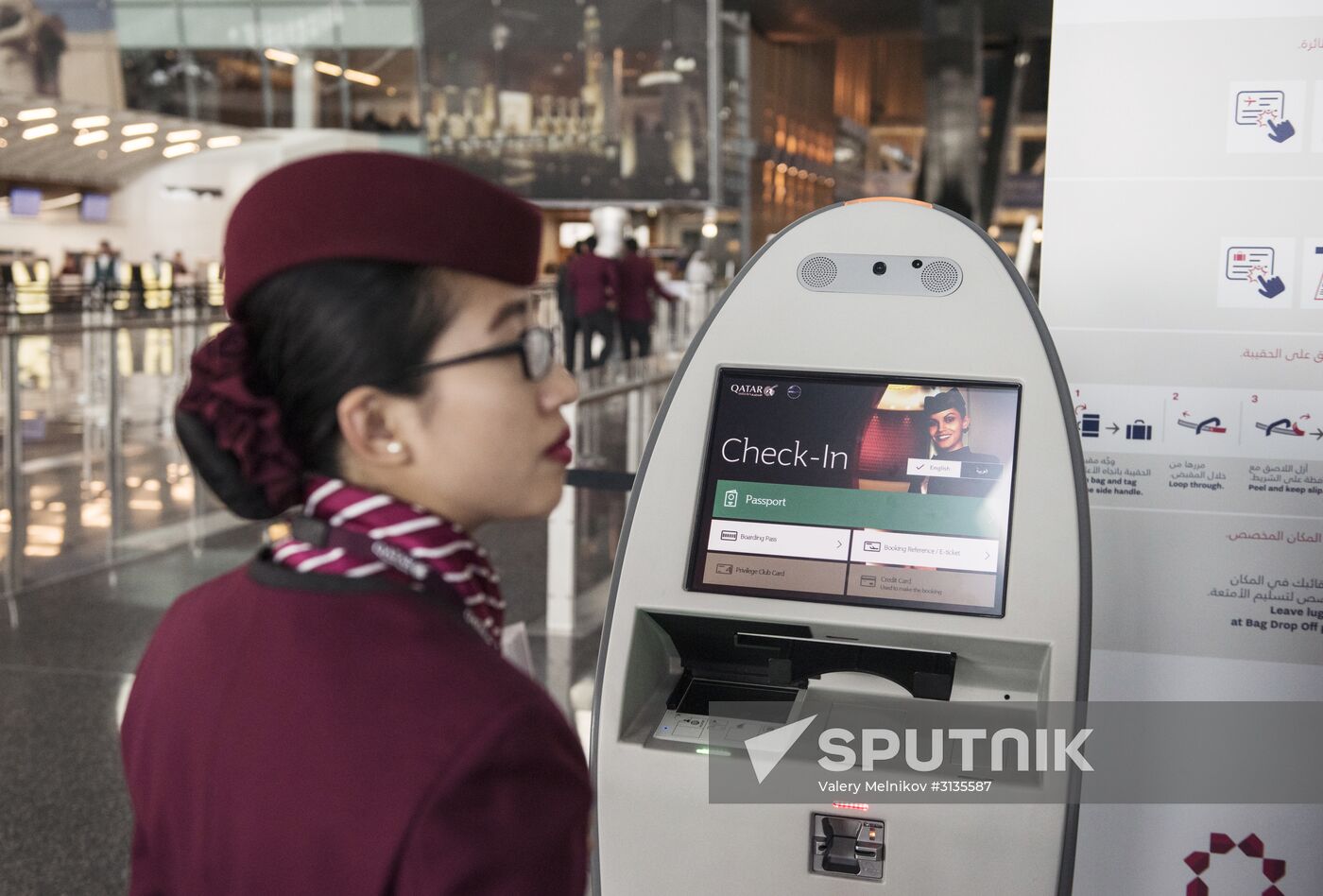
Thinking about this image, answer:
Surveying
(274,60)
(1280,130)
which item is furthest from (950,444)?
(274,60)

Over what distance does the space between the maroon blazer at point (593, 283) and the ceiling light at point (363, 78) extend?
13.4m

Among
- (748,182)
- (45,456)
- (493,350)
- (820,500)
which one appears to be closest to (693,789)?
(820,500)

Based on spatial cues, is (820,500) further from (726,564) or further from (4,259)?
(4,259)

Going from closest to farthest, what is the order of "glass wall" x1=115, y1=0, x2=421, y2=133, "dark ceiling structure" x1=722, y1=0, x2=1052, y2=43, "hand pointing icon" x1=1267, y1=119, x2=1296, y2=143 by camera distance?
"hand pointing icon" x1=1267, y1=119, x2=1296, y2=143
"dark ceiling structure" x1=722, y1=0, x2=1052, y2=43
"glass wall" x1=115, y1=0, x2=421, y2=133

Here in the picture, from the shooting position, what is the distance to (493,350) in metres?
0.93

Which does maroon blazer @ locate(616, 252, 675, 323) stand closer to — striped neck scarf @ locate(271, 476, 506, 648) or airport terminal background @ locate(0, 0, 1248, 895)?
airport terminal background @ locate(0, 0, 1248, 895)

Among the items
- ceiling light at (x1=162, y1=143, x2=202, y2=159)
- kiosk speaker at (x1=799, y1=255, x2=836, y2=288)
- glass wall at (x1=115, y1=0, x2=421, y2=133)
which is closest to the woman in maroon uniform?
kiosk speaker at (x1=799, y1=255, x2=836, y2=288)

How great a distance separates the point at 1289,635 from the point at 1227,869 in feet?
1.46

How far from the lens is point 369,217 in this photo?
0.87 m

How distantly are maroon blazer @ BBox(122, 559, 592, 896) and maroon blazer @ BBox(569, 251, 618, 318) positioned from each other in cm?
975

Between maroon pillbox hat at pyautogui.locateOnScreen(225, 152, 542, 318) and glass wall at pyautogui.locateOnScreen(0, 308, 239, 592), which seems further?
glass wall at pyautogui.locateOnScreen(0, 308, 239, 592)

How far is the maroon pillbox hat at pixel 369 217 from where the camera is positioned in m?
0.87

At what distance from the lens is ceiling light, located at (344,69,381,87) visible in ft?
73.7

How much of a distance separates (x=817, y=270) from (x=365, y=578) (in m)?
1.08
